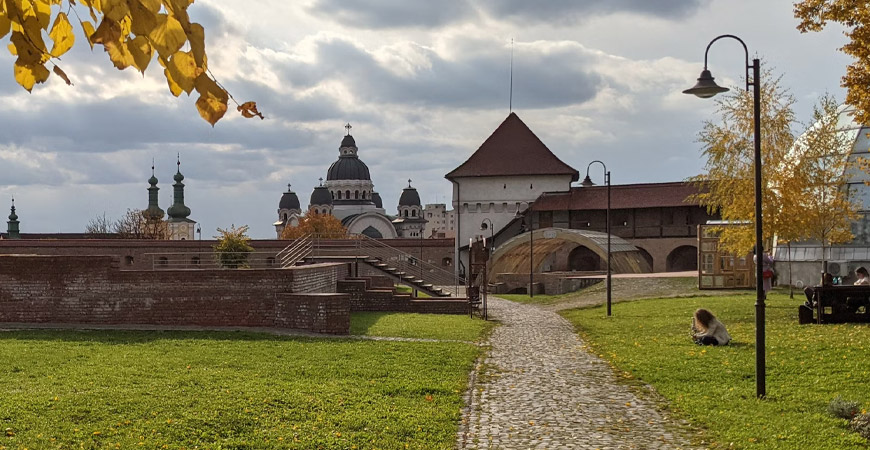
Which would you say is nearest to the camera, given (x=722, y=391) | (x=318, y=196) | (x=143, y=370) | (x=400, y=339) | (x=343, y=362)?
(x=722, y=391)

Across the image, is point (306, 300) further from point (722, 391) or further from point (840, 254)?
point (840, 254)

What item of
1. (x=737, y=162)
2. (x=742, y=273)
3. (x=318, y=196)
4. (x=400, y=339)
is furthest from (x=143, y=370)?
(x=318, y=196)

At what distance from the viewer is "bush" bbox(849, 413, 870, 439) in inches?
350

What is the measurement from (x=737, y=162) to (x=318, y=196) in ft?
330

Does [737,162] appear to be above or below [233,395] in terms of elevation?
above

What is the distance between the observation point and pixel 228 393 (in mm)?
10875

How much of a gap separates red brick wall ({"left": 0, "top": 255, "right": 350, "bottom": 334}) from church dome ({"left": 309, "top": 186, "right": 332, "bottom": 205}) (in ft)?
340

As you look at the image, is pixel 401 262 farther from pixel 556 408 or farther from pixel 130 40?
pixel 130 40

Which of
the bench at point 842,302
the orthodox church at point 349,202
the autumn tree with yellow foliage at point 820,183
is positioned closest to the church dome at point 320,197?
the orthodox church at point 349,202

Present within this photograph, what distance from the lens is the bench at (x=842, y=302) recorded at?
2000 cm

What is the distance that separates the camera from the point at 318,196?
124062 millimetres

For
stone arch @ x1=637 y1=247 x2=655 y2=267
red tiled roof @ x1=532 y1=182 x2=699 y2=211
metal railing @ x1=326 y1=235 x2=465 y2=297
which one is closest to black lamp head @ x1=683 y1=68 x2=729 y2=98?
metal railing @ x1=326 y1=235 x2=465 y2=297

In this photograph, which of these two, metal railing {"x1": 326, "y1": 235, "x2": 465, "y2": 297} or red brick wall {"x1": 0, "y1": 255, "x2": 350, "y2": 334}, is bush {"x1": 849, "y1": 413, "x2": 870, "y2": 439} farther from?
metal railing {"x1": 326, "y1": 235, "x2": 465, "y2": 297}

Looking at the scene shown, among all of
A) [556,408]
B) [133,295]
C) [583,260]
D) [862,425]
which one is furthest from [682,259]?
[862,425]
